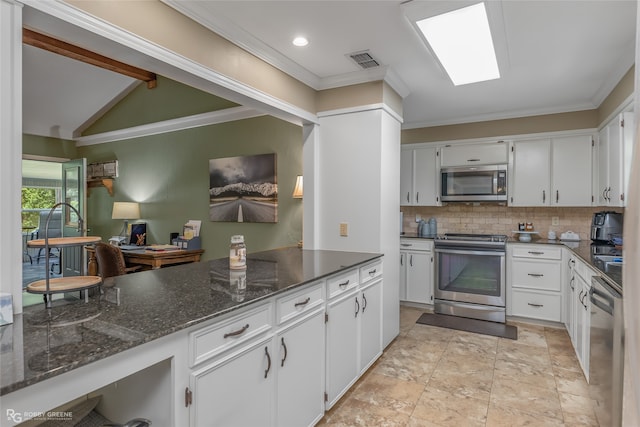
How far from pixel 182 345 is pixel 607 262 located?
281 cm

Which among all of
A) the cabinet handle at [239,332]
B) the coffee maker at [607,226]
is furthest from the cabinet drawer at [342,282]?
the coffee maker at [607,226]

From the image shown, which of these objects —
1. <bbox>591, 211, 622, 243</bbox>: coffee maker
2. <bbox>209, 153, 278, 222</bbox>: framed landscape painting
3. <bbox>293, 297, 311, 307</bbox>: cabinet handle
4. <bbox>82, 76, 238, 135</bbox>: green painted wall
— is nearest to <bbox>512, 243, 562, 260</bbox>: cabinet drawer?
<bbox>591, 211, 622, 243</bbox>: coffee maker

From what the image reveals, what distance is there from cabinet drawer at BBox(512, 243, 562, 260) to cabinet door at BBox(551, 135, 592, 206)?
0.60 metres

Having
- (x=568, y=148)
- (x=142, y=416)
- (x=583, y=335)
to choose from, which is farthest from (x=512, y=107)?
(x=142, y=416)

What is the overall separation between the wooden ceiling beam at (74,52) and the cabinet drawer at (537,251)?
571 centimetres

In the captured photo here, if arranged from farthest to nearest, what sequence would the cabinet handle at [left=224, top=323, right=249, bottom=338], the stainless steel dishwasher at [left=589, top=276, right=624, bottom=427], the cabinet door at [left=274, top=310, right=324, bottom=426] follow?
1. the cabinet door at [left=274, top=310, right=324, bottom=426]
2. the stainless steel dishwasher at [left=589, top=276, right=624, bottom=427]
3. the cabinet handle at [left=224, top=323, right=249, bottom=338]

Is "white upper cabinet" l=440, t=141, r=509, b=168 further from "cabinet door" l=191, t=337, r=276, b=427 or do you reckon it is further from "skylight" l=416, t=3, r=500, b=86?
"cabinet door" l=191, t=337, r=276, b=427

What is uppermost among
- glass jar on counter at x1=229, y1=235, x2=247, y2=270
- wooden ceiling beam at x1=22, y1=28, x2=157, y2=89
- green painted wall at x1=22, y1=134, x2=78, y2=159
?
wooden ceiling beam at x1=22, y1=28, x2=157, y2=89

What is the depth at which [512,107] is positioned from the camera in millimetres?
4012

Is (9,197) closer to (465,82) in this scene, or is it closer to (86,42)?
(86,42)

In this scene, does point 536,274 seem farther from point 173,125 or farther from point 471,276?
point 173,125

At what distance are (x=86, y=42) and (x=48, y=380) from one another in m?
1.49

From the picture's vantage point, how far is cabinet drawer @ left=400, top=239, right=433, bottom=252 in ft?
14.1

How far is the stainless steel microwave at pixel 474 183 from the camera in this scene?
4168mm
